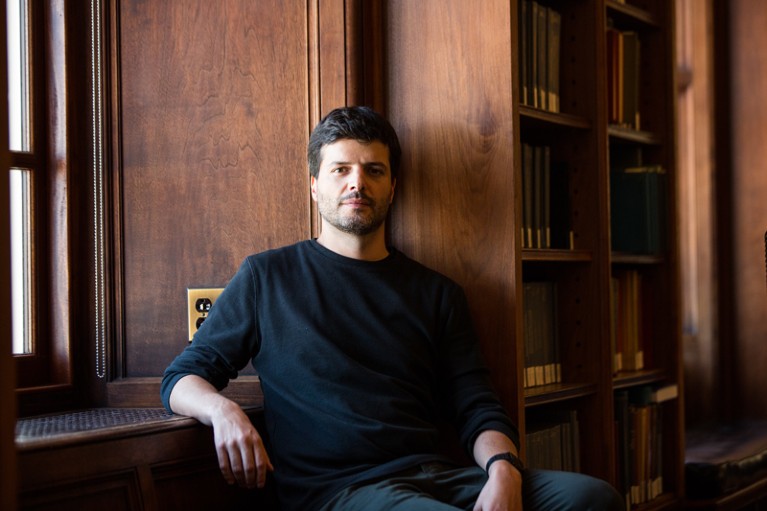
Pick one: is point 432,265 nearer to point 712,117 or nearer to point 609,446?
point 609,446

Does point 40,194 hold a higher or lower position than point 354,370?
higher

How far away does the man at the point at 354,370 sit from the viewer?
218 centimetres

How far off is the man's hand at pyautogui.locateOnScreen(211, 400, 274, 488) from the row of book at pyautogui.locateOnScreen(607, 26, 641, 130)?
1.70 m

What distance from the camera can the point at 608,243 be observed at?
292 centimetres

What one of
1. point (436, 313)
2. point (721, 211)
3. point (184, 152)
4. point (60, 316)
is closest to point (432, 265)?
point (436, 313)

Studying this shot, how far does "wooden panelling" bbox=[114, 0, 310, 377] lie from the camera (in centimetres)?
261

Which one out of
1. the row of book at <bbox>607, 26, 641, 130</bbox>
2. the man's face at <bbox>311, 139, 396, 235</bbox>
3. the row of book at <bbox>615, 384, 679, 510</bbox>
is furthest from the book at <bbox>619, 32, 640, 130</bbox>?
the man's face at <bbox>311, 139, 396, 235</bbox>

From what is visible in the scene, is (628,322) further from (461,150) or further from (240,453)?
(240,453)

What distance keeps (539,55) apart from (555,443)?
1122 mm

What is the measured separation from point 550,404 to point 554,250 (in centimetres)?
50

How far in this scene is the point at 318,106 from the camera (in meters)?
2.60

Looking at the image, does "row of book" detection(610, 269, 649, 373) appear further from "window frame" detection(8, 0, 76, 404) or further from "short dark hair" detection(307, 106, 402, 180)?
"window frame" detection(8, 0, 76, 404)

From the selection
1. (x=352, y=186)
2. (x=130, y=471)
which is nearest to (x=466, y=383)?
(x=352, y=186)

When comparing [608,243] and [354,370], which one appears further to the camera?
[608,243]
